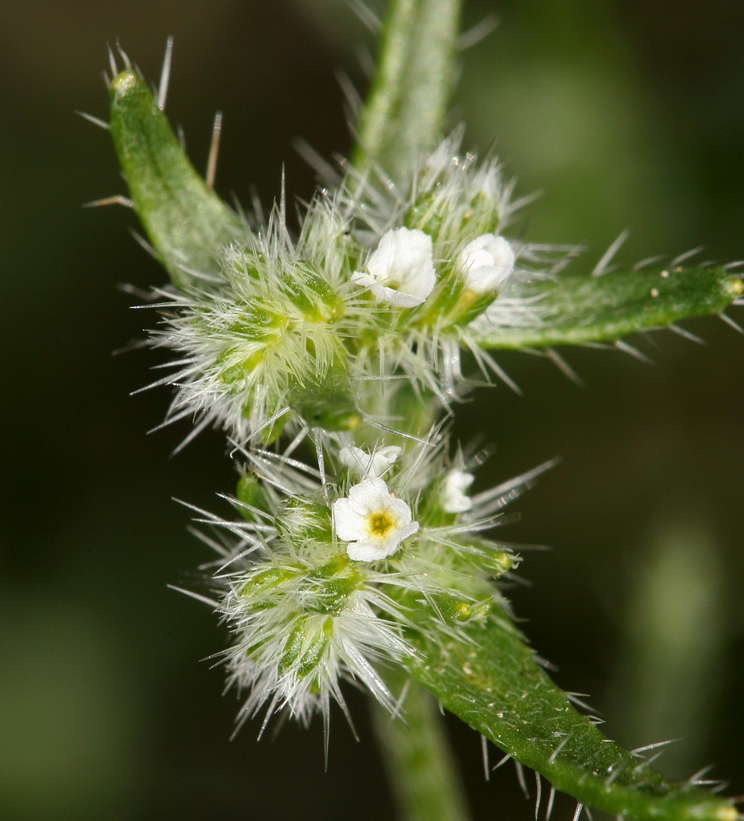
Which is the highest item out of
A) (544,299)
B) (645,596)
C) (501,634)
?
(544,299)

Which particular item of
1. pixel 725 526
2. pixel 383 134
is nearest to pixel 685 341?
pixel 725 526

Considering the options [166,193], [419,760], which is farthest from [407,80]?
[419,760]

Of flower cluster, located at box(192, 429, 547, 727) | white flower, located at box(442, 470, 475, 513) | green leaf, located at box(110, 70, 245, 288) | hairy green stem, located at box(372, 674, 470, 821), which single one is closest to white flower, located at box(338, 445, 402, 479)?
flower cluster, located at box(192, 429, 547, 727)

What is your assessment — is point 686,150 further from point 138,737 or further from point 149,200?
point 138,737

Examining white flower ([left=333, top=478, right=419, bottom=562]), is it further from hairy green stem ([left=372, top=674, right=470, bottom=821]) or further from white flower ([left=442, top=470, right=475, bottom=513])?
hairy green stem ([left=372, top=674, right=470, bottom=821])

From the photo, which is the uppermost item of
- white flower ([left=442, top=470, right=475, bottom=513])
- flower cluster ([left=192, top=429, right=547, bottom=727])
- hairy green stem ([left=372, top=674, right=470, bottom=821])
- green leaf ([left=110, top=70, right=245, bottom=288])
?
green leaf ([left=110, top=70, right=245, bottom=288])

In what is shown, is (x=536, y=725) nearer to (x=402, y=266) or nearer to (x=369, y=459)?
(x=369, y=459)

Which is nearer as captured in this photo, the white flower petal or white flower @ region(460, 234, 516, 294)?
the white flower petal
